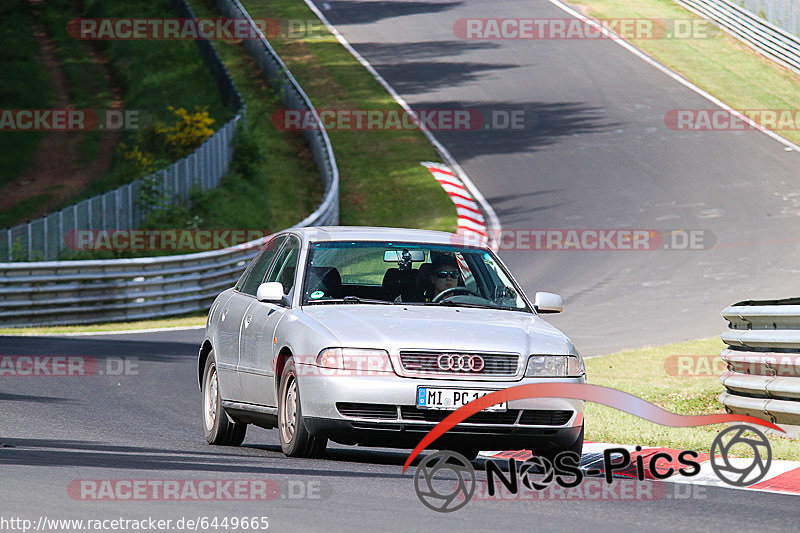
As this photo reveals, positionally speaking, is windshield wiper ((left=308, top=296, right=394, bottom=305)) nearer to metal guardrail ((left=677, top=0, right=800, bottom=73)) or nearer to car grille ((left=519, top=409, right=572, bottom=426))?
car grille ((left=519, top=409, right=572, bottom=426))

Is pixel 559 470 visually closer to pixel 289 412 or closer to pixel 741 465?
pixel 741 465

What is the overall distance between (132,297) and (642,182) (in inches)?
573

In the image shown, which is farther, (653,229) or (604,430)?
(653,229)

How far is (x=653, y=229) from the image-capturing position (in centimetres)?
2983

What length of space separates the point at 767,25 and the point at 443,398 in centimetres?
3963

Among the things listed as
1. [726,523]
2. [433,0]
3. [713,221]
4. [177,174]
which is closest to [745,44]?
[433,0]

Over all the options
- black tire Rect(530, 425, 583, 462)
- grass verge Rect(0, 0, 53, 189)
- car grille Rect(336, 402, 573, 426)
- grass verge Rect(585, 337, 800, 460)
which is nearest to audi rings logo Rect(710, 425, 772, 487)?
grass verge Rect(585, 337, 800, 460)

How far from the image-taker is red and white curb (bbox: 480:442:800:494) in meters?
8.49

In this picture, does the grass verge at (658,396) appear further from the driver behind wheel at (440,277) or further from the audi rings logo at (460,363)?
the audi rings logo at (460,363)

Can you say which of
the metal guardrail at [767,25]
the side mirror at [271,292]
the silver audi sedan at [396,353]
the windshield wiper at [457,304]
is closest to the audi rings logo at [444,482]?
the silver audi sedan at [396,353]

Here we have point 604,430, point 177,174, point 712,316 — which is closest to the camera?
point 604,430

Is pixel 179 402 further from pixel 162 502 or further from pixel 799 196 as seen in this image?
pixel 799 196

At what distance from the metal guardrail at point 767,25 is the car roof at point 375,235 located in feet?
117

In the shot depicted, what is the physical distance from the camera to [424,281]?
10.2 metres
